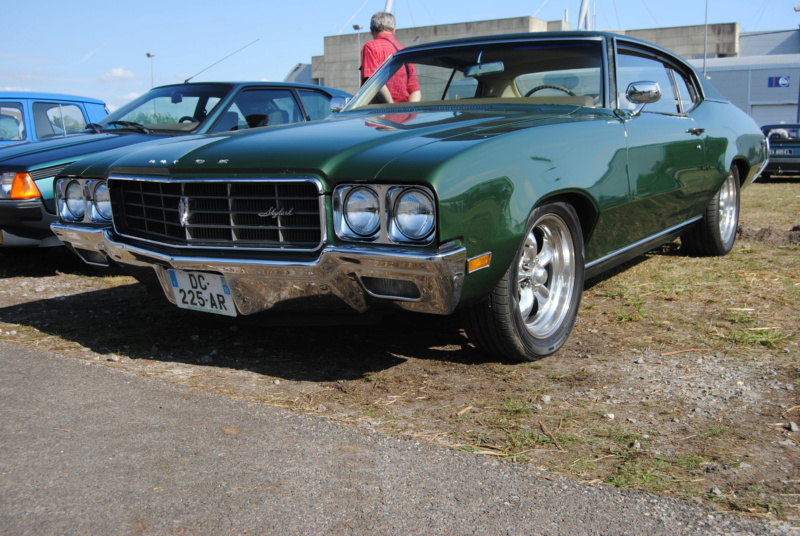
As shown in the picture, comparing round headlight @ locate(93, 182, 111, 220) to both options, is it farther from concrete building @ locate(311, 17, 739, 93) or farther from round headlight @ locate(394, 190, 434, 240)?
concrete building @ locate(311, 17, 739, 93)

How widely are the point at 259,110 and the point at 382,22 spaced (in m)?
1.46

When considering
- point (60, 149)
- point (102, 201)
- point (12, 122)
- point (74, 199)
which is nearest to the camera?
point (102, 201)

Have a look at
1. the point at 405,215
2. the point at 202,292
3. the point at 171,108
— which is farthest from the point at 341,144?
the point at 171,108

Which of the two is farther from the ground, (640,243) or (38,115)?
(38,115)

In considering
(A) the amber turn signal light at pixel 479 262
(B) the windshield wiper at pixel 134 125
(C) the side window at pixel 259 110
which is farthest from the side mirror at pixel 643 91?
(B) the windshield wiper at pixel 134 125

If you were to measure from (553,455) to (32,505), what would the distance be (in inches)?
61.6

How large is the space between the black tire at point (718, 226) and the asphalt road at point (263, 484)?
3.89m

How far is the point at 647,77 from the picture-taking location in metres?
4.68

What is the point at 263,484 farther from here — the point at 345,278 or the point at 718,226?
the point at 718,226

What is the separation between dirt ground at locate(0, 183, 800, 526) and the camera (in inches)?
95.8

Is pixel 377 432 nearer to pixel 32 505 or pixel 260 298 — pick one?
pixel 260 298

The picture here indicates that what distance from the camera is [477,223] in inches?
112

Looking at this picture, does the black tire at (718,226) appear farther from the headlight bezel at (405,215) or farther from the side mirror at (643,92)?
the headlight bezel at (405,215)

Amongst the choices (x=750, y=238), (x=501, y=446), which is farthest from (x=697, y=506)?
(x=750, y=238)
